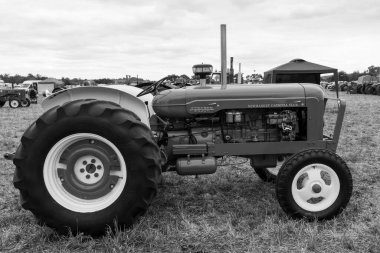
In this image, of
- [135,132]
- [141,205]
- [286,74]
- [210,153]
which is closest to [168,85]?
[210,153]

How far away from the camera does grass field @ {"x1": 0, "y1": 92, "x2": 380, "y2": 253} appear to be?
286 centimetres

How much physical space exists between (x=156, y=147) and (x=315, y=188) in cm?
146

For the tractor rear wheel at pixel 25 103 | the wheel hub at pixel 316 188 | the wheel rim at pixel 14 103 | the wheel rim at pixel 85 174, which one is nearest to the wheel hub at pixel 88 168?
the wheel rim at pixel 85 174

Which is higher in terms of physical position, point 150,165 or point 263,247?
point 150,165

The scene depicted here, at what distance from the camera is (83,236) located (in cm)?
294

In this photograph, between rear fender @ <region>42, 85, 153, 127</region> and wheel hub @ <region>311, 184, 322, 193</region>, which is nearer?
wheel hub @ <region>311, 184, 322, 193</region>

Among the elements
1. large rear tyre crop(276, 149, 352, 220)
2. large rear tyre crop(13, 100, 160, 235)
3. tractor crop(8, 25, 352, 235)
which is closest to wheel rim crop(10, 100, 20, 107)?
tractor crop(8, 25, 352, 235)

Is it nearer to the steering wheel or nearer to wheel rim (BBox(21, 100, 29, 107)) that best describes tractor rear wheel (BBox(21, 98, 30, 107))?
wheel rim (BBox(21, 100, 29, 107))

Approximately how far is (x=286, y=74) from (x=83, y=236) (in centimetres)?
1127

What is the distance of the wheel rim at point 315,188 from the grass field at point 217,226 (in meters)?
0.16

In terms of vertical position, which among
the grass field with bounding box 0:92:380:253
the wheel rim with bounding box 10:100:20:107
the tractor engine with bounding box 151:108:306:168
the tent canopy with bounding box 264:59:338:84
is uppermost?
the tent canopy with bounding box 264:59:338:84

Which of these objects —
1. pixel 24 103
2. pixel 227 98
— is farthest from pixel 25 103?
pixel 227 98

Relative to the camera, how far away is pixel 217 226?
3250 mm

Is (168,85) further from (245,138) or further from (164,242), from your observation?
(164,242)
